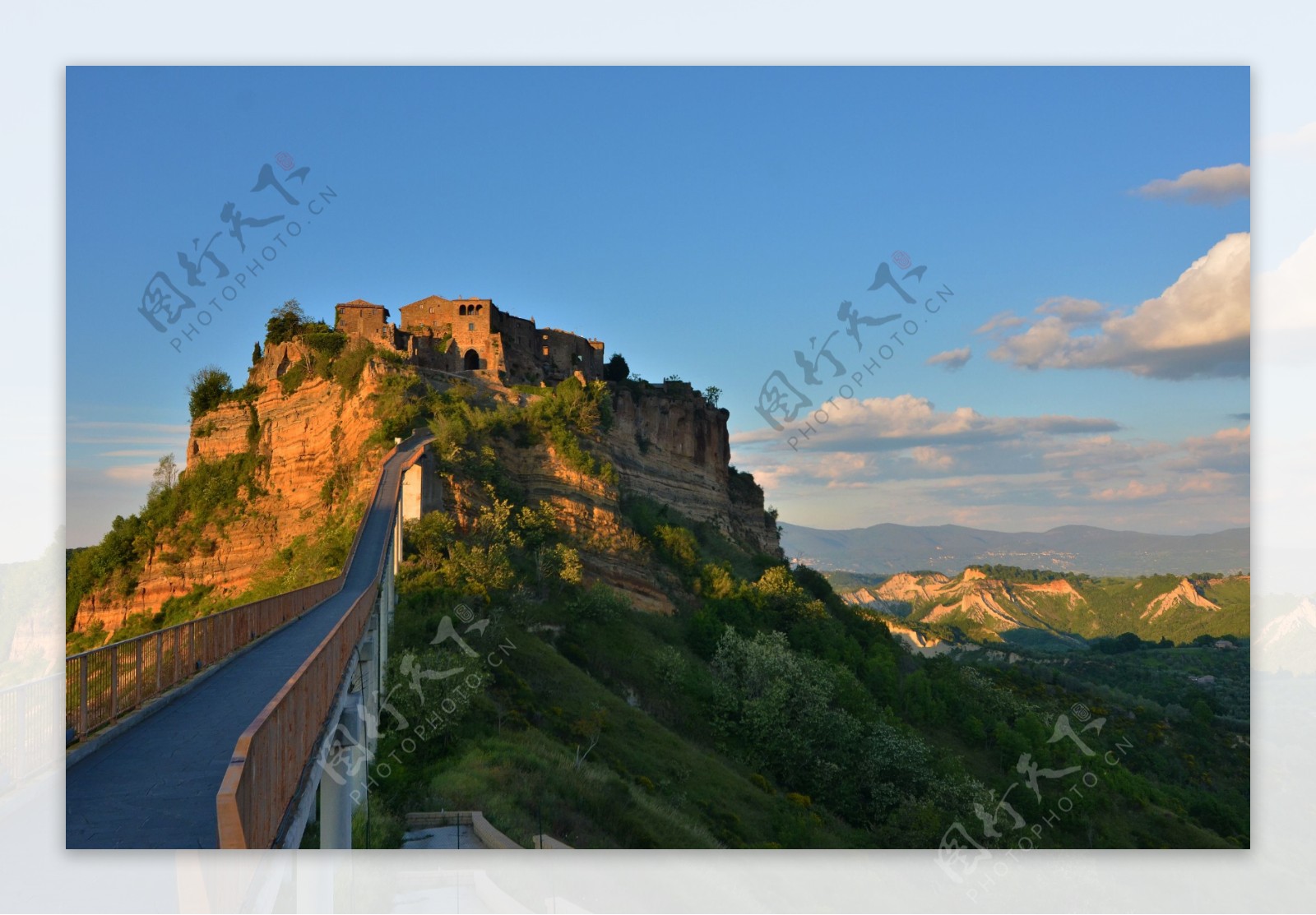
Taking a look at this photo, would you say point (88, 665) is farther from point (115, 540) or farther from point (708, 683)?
point (115, 540)

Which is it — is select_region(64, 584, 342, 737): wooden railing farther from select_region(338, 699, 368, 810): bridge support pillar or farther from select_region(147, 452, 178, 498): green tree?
select_region(147, 452, 178, 498): green tree

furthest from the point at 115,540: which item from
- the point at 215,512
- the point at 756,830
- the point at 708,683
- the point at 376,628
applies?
the point at 756,830

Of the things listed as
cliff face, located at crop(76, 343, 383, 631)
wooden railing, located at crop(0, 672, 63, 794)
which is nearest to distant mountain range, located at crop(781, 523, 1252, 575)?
wooden railing, located at crop(0, 672, 63, 794)

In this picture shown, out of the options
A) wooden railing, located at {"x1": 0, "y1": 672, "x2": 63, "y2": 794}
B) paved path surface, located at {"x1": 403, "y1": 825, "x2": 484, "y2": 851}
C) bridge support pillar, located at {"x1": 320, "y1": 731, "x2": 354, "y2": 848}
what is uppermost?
wooden railing, located at {"x1": 0, "y1": 672, "x2": 63, "y2": 794}

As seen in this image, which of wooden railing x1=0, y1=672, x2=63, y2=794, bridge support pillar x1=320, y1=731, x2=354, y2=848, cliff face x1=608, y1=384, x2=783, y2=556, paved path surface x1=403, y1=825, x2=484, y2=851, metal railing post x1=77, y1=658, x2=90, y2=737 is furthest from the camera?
cliff face x1=608, y1=384, x2=783, y2=556

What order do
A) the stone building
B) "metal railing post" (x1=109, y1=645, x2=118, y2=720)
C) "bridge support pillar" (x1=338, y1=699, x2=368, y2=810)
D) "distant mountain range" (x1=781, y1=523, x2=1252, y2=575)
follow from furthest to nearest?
the stone building, "distant mountain range" (x1=781, y1=523, x2=1252, y2=575), "bridge support pillar" (x1=338, y1=699, x2=368, y2=810), "metal railing post" (x1=109, y1=645, x2=118, y2=720)

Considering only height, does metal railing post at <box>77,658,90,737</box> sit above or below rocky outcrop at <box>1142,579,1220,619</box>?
above
